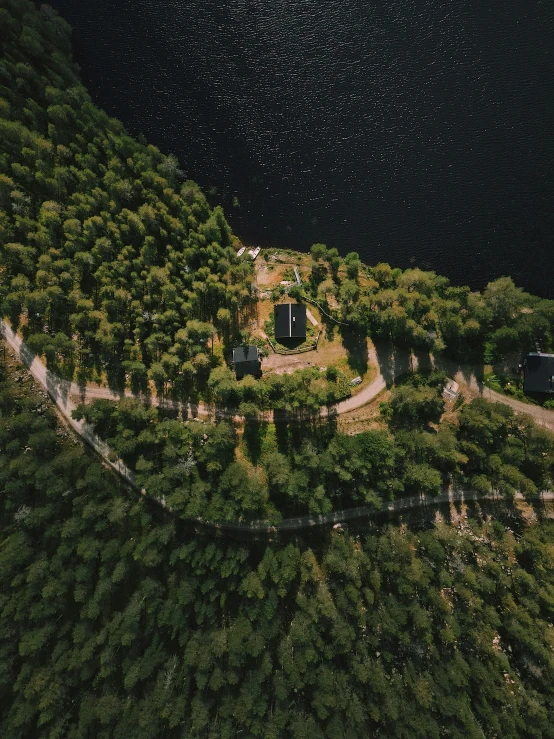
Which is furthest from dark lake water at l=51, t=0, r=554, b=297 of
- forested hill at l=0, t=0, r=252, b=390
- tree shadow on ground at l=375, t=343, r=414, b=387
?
tree shadow on ground at l=375, t=343, r=414, b=387

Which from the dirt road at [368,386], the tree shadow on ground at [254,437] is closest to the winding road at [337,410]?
the dirt road at [368,386]

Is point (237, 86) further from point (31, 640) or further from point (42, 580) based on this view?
point (31, 640)

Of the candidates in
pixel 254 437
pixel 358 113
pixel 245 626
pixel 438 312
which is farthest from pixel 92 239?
pixel 245 626

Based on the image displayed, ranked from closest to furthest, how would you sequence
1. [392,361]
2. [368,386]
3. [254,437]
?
1. [254,437]
2. [368,386]
3. [392,361]

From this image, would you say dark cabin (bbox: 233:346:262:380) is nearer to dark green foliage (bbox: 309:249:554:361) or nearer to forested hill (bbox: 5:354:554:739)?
dark green foliage (bbox: 309:249:554:361)

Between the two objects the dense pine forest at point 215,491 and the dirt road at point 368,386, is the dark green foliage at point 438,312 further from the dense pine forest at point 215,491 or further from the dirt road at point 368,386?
the dirt road at point 368,386

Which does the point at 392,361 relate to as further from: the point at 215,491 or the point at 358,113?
the point at 358,113
